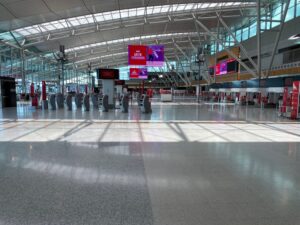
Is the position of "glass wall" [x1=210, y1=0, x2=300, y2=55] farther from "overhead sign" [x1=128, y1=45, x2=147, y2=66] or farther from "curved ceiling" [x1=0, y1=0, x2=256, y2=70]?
"overhead sign" [x1=128, y1=45, x2=147, y2=66]

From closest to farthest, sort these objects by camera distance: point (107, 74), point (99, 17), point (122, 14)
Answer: point (107, 74)
point (99, 17)
point (122, 14)

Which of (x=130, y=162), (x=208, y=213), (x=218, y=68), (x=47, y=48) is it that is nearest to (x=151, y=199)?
(x=208, y=213)

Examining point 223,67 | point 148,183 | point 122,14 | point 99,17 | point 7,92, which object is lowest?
point 148,183

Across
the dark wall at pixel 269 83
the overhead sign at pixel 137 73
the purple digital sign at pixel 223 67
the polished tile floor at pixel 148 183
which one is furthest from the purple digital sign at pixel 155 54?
the purple digital sign at pixel 223 67

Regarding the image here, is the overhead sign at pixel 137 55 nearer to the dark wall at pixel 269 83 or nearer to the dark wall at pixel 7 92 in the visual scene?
Answer: the dark wall at pixel 7 92

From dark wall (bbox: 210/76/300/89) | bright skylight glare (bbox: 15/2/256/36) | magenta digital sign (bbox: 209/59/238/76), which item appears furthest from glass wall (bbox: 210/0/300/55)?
dark wall (bbox: 210/76/300/89)

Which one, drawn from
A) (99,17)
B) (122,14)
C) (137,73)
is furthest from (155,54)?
(99,17)

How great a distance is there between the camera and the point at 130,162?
16.8 ft

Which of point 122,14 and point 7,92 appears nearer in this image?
point 7,92

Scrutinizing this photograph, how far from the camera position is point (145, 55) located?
22250mm

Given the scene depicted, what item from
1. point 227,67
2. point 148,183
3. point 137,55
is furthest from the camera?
point 227,67

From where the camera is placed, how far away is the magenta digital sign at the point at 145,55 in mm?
22031

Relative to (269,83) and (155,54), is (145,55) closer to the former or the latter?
(155,54)

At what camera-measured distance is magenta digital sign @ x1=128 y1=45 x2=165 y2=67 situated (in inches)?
867
